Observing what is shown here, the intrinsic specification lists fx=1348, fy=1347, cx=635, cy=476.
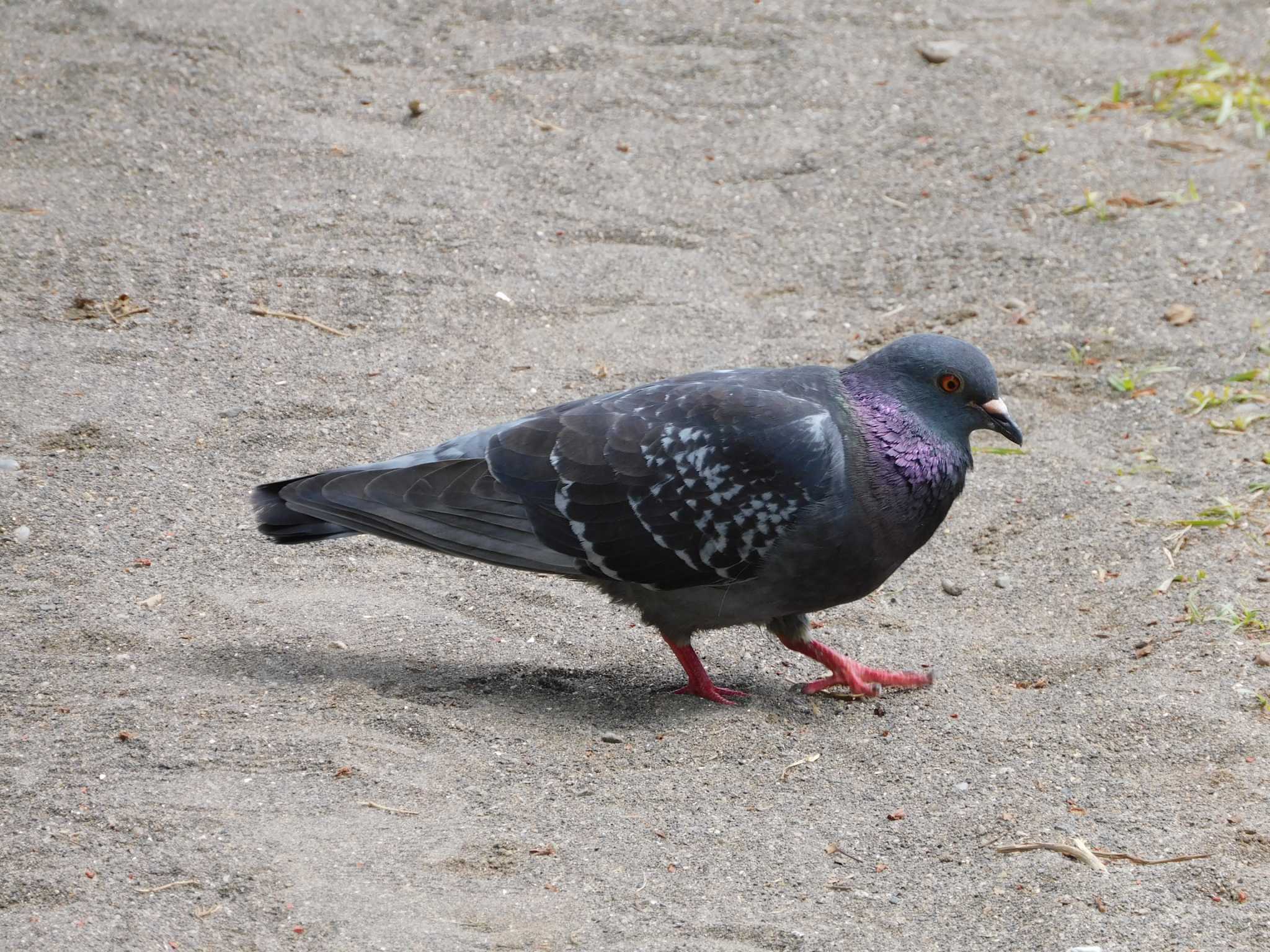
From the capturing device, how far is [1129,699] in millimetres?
4082

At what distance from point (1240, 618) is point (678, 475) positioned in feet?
6.27

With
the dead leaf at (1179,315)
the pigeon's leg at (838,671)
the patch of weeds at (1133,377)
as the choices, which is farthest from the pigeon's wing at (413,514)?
the dead leaf at (1179,315)

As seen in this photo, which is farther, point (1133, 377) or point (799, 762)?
point (1133, 377)

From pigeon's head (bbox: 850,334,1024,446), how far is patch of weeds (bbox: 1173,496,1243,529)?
1.12 meters

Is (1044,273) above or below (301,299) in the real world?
above

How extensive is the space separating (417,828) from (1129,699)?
2.16 meters

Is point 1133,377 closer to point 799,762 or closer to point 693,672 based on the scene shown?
point 693,672

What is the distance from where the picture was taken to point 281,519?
4.34 m

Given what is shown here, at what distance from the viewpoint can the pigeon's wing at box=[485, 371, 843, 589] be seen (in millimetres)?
4133

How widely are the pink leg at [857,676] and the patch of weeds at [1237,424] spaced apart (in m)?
2.01

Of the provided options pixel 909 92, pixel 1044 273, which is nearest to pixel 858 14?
pixel 909 92

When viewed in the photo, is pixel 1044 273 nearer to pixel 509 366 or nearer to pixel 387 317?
pixel 509 366

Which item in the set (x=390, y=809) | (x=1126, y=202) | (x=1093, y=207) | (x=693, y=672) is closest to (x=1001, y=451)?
(x=693, y=672)

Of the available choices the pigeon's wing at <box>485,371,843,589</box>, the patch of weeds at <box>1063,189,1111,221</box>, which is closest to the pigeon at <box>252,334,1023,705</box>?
Answer: the pigeon's wing at <box>485,371,843,589</box>
